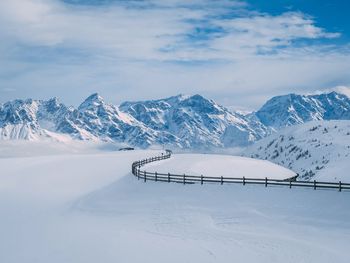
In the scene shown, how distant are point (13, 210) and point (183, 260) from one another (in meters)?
20.5

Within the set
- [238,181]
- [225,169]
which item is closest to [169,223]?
[238,181]

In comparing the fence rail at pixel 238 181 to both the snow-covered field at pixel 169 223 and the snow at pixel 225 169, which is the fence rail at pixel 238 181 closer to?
the snow-covered field at pixel 169 223

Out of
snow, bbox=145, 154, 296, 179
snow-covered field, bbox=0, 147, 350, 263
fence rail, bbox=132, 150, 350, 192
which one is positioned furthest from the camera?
snow, bbox=145, 154, 296, 179

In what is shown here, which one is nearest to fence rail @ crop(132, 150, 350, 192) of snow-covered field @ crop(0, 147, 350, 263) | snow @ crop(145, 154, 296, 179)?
snow-covered field @ crop(0, 147, 350, 263)

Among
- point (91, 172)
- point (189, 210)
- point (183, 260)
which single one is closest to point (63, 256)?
point (183, 260)

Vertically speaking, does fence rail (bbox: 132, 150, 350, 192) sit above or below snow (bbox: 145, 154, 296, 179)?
above

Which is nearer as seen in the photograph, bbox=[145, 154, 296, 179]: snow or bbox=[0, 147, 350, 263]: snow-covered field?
bbox=[0, 147, 350, 263]: snow-covered field

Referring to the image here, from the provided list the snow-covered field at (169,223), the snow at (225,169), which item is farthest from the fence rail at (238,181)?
the snow at (225,169)

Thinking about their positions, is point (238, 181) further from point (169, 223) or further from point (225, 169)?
point (225, 169)

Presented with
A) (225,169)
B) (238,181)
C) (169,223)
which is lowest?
(169,223)

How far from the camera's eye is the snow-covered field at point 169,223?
26531 mm

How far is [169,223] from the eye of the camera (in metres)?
34.6

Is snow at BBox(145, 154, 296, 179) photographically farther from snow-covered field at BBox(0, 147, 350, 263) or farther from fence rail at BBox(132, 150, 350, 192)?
snow-covered field at BBox(0, 147, 350, 263)

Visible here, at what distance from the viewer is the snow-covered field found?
26531 millimetres
